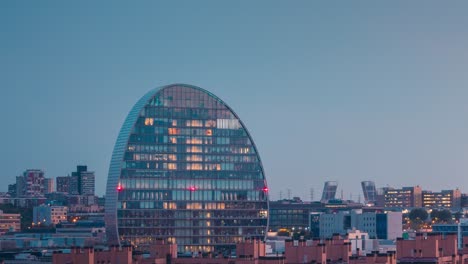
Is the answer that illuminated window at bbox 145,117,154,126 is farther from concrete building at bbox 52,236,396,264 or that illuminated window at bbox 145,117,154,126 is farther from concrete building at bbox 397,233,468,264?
concrete building at bbox 397,233,468,264

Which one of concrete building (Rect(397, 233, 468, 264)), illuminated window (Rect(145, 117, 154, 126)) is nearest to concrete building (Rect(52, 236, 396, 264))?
concrete building (Rect(397, 233, 468, 264))

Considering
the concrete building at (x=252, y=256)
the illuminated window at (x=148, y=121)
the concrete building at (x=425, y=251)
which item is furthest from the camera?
the illuminated window at (x=148, y=121)

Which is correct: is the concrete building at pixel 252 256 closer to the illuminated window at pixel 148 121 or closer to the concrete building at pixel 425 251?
the concrete building at pixel 425 251

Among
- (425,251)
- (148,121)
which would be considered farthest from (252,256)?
(148,121)

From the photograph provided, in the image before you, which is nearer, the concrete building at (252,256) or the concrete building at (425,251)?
the concrete building at (252,256)

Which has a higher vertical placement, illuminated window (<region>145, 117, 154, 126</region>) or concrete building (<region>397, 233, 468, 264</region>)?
illuminated window (<region>145, 117, 154, 126</region>)

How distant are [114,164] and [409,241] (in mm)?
95729

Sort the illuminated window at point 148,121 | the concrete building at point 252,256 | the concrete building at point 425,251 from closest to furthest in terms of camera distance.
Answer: the concrete building at point 252,256, the concrete building at point 425,251, the illuminated window at point 148,121

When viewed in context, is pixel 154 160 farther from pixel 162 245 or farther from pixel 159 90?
pixel 162 245

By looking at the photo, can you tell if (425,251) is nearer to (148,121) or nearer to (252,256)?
(252,256)

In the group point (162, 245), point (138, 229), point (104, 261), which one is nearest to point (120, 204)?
point (138, 229)

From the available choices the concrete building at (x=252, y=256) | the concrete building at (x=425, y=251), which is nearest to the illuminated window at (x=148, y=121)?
the concrete building at (x=252, y=256)

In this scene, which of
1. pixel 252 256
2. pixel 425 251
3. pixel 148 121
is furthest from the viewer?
pixel 148 121

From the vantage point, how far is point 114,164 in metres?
200
